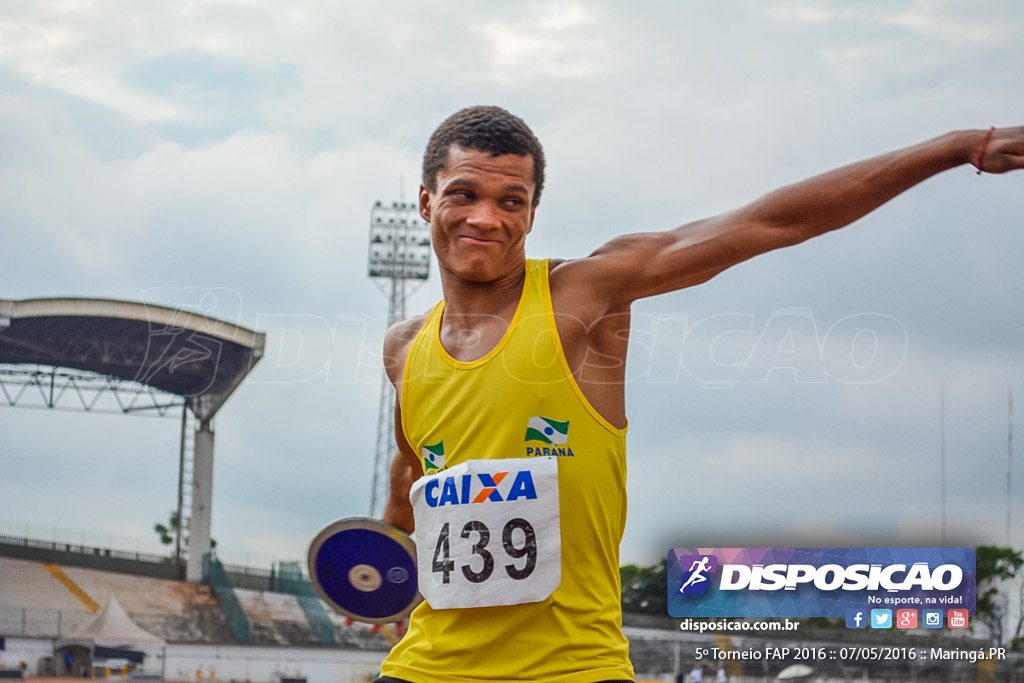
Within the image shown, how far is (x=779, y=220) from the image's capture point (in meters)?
2.60

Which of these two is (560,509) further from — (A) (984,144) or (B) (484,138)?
(A) (984,144)

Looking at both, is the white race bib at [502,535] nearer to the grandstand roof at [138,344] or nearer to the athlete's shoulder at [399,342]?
the athlete's shoulder at [399,342]

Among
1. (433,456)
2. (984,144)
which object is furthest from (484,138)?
(984,144)

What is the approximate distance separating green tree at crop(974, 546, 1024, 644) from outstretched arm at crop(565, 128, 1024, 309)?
23603mm

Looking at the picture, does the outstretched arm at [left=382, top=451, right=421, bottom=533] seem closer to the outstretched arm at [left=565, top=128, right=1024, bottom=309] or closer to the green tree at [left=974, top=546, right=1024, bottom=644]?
the outstretched arm at [left=565, top=128, right=1024, bottom=309]

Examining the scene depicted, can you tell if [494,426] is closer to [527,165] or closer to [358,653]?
[527,165]

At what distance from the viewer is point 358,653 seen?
27016 millimetres

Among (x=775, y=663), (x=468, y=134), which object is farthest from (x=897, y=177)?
(x=775, y=663)

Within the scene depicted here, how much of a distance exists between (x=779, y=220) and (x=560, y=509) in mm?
847

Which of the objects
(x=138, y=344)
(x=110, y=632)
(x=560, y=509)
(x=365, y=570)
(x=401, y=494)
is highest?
(x=138, y=344)

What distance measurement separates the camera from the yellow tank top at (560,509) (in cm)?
258

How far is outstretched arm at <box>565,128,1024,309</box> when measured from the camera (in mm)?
2412

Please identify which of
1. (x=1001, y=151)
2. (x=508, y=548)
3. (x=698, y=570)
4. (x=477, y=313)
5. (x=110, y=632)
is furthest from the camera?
(x=110, y=632)

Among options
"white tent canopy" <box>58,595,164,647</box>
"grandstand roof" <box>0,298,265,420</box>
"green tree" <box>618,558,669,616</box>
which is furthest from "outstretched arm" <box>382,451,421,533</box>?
"white tent canopy" <box>58,595,164,647</box>
